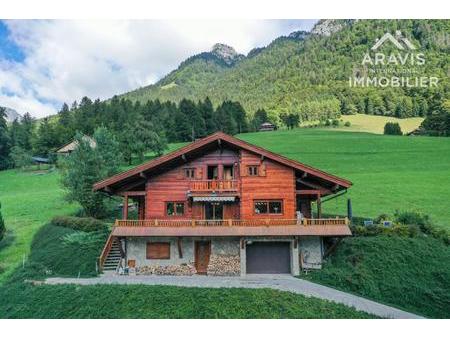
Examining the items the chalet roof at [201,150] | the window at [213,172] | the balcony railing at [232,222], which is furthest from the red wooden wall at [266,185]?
the window at [213,172]

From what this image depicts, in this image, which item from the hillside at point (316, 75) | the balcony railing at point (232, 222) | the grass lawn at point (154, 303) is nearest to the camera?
the grass lawn at point (154, 303)

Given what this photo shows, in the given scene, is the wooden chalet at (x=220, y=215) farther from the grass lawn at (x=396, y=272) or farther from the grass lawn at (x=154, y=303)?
the grass lawn at (x=154, y=303)

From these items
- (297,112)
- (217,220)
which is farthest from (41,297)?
(297,112)

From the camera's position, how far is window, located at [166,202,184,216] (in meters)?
25.8

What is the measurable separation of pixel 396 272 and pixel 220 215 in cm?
1029

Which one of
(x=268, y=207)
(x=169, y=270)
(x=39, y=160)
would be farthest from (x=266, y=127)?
(x=169, y=270)

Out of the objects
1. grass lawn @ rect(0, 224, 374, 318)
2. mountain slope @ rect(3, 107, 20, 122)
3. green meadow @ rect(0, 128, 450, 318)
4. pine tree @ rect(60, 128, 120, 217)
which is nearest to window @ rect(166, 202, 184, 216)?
green meadow @ rect(0, 128, 450, 318)

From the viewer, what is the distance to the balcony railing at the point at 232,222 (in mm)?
23969

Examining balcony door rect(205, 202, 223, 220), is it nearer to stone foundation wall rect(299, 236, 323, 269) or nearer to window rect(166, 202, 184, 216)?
window rect(166, 202, 184, 216)

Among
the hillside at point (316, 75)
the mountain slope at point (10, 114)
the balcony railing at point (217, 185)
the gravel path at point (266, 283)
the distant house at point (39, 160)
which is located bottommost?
the gravel path at point (266, 283)

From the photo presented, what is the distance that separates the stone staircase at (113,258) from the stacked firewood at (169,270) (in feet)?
4.82

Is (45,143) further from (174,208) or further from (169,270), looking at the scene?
(169,270)

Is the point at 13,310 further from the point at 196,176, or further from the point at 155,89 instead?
the point at 155,89

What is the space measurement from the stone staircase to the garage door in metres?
7.73
